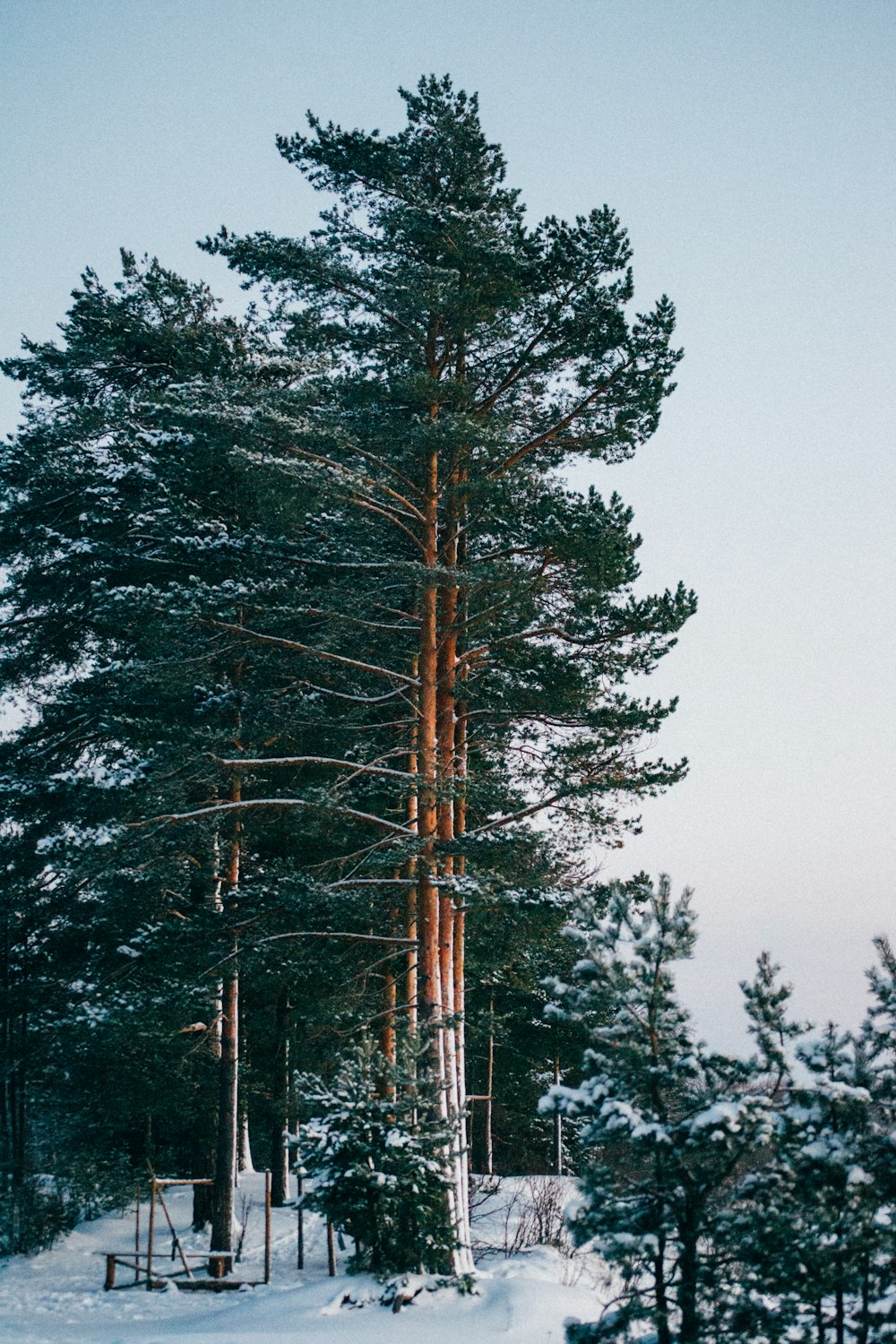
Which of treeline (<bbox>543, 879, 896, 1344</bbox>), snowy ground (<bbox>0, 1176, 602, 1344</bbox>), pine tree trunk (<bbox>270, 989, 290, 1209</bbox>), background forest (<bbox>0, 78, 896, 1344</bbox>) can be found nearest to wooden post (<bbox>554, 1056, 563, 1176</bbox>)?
pine tree trunk (<bbox>270, 989, 290, 1209</bbox>)

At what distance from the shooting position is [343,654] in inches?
545

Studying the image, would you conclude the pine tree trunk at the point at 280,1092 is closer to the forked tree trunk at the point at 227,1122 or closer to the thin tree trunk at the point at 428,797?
the forked tree trunk at the point at 227,1122

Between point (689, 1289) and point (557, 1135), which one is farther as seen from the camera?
point (557, 1135)

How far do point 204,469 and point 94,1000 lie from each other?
22.8 feet

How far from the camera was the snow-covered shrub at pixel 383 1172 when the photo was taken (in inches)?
366

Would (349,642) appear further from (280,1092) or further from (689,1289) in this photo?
(280,1092)

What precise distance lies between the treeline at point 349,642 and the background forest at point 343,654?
0.05 metres

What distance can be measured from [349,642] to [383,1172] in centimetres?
654

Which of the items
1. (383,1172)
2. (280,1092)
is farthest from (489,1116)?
(383,1172)

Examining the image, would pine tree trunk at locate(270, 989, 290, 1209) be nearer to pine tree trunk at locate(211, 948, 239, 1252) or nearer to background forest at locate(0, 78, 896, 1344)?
background forest at locate(0, 78, 896, 1344)

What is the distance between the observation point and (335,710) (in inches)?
590

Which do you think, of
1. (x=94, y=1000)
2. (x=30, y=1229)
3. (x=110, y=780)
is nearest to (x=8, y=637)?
(x=110, y=780)

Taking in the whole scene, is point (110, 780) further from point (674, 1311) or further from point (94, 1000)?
point (674, 1311)

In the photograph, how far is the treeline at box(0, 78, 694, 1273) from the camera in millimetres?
11344
